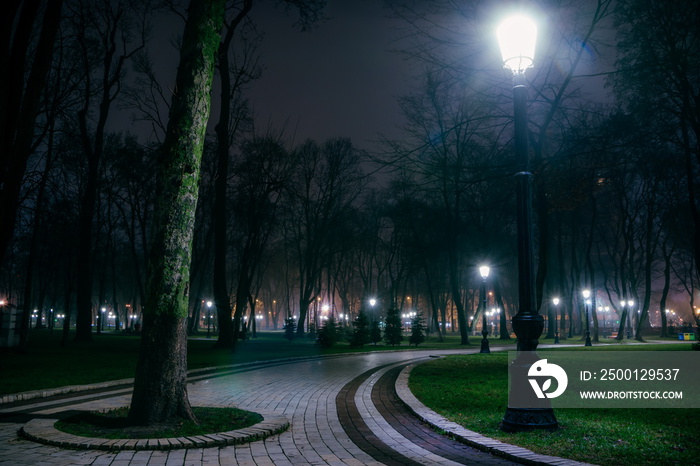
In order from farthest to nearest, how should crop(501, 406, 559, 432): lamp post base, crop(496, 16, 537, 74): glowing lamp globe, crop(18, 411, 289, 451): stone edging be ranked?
crop(496, 16, 537, 74): glowing lamp globe, crop(501, 406, 559, 432): lamp post base, crop(18, 411, 289, 451): stone edging

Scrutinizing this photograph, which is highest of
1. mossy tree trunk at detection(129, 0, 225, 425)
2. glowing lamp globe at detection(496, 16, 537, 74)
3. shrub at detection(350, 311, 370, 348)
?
glowing lamp globe at detection(496, 16, 537, 74)

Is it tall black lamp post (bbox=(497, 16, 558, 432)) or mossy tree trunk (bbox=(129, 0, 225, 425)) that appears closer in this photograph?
tall black lamp post (bbox=(497, 16, 558, 432))

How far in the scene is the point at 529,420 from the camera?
20.4ft

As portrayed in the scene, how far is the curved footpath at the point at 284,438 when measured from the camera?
510 cm

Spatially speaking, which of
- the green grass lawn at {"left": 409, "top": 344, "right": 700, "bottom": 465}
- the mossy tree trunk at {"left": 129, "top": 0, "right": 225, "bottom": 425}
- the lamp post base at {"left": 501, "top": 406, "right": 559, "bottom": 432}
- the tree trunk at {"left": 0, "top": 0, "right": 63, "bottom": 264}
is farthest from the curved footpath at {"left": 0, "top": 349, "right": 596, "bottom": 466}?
the tree trunk at {"left": 0, "top": 0, "right": 63, "bottom": 264}

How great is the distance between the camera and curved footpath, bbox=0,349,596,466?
201 inches

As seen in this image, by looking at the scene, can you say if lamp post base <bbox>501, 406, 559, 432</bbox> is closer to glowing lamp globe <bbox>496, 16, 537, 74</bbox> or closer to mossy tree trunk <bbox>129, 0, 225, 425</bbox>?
mossy tree trunk <bbox>129, 0, 225, 425</bbox>

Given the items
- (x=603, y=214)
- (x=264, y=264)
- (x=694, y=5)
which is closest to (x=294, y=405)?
(x=694, y=5)

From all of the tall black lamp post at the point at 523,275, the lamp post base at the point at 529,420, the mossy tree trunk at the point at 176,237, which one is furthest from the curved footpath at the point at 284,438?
the mossy tree trunk at the point at 176,237

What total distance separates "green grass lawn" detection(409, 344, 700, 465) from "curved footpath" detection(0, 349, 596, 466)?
0.36 meters

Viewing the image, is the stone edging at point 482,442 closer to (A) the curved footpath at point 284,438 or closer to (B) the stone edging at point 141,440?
(A) the curved footpath at point 284,438

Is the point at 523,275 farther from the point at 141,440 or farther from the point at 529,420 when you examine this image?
the point at 141,440

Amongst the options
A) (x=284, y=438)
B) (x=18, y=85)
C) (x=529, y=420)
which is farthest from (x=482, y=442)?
(x=18, y=85)

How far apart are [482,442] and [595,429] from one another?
5.67 feet
